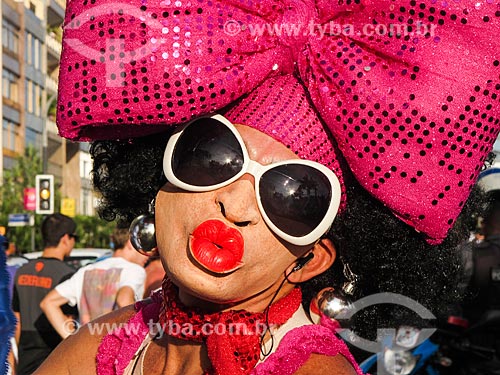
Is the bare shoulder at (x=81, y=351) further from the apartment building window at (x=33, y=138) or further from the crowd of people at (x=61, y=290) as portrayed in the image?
the apartment building window at (x=33, y=138)

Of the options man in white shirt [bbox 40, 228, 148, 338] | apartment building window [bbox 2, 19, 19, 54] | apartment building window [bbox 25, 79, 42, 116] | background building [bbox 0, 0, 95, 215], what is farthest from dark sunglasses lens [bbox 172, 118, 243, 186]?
apartment building window [bbox 25, 79, 42, 116]

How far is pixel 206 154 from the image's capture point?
1647 millimetres

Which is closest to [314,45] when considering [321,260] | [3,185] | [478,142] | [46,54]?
[478,142]

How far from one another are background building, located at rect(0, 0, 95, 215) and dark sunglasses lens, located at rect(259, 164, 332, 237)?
31.5 m

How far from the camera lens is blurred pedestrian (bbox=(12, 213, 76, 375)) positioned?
5648 mm

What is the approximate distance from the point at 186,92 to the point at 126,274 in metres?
3.81

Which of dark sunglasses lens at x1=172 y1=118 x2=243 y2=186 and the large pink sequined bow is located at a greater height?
the large pink sequined bow

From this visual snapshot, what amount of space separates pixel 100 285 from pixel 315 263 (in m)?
3.65

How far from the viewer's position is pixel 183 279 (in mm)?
1615

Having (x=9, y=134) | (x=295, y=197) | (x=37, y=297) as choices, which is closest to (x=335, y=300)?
(x=295, y=197)

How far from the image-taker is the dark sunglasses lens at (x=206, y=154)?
1.64 meters

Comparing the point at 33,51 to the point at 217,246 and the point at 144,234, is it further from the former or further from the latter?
the point at 217,246

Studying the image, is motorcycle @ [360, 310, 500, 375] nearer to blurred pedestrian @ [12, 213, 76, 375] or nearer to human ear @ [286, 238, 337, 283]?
blurred pedestrian @ [12, 213, 76, 375]

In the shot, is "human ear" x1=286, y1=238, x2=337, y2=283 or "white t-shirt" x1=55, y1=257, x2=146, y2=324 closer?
"human ear" x1=286, y1=238, x2=337, y2=283
